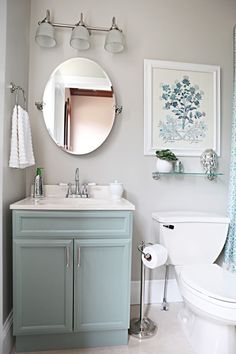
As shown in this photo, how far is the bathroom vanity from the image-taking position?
58.5 inches

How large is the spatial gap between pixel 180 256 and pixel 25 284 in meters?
1.05

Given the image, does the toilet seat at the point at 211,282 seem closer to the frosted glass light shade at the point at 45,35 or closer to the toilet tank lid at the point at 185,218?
the toilet tank lid at the point at 185,218

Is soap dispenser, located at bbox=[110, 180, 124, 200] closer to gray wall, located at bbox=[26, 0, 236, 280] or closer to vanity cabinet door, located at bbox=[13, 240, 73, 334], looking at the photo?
gray wall, located at bbox=[26, 0, 236, 280]

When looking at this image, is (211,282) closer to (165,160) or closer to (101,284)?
(101,284)

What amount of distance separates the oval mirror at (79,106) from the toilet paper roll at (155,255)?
869 mm

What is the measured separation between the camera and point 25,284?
4.87 ft

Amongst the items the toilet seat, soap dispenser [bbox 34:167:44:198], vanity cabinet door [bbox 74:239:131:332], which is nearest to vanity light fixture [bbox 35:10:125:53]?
soap dispenser [bbox 34:167:44:198]

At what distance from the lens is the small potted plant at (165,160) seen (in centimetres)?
203

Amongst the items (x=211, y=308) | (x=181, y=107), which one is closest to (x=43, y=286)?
(x=211, y=308)

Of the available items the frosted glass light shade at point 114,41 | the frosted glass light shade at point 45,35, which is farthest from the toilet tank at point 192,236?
the frosted glass light shade at point 45,35

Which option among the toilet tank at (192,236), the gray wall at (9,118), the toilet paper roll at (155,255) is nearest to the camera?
the gray wall at (9,118)

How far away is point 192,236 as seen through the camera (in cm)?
187

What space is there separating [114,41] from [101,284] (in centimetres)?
170

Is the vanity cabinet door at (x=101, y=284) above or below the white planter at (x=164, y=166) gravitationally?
below
